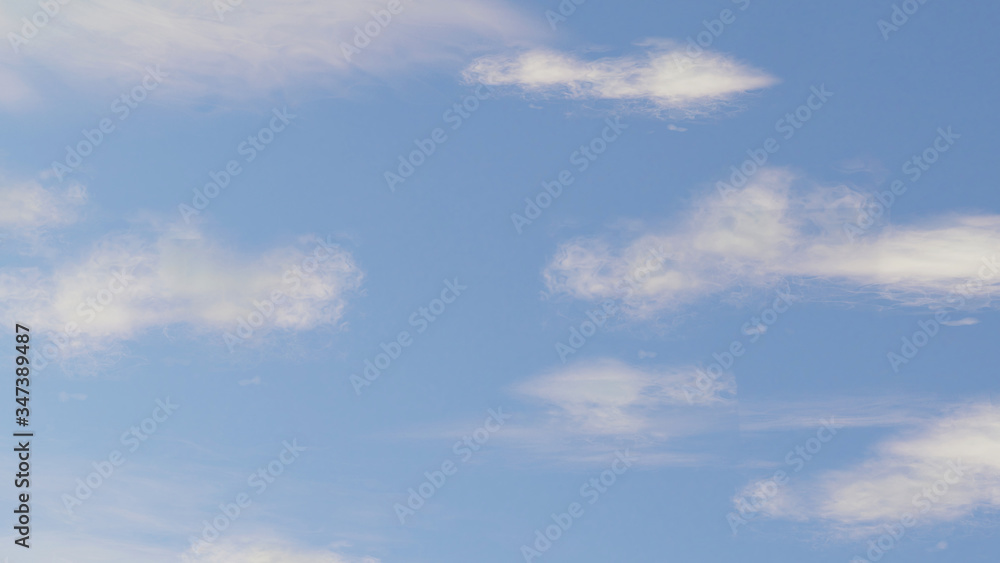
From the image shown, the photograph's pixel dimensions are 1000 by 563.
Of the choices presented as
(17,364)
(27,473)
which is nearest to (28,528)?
(27,473)

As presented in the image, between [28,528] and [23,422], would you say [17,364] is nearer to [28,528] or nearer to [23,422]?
[23,422]

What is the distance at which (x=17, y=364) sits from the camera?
42.6 m

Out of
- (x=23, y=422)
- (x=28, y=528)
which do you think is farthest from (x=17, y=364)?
(x=28, y=528)

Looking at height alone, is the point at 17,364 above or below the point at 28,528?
above

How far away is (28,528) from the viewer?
138 ft

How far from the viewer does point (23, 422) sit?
139 feet

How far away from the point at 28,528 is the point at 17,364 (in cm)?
531

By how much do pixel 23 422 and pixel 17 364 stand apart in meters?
1.90

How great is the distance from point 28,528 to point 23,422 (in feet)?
11.2

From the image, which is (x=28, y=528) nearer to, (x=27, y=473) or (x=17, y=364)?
(x=27, y=473)

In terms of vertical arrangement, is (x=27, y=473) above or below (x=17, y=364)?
below

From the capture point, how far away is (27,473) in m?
42.2
